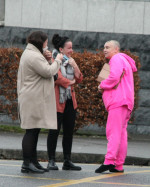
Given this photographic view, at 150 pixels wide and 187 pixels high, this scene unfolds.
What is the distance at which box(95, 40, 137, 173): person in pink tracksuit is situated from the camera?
798 centimetres

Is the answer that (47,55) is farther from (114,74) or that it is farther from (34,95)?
(114,74)

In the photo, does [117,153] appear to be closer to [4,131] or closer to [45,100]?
[45,100]

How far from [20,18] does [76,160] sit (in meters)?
6.29

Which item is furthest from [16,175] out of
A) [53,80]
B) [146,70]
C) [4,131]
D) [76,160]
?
[146,70]

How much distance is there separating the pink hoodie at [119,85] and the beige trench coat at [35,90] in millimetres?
765

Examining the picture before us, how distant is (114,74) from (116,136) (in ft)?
2.65

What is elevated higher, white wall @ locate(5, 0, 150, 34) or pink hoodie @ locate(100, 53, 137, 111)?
white wall @ locate(5, 0, 150, 34)

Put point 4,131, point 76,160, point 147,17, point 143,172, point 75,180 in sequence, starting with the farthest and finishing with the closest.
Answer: point 147,17 → point 4,131 → point 76,160 → point 143,172 → point 75,180

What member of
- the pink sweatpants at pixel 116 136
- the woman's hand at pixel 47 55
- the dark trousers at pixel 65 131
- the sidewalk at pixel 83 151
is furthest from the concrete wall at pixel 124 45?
the woman's hand at pixel 47 55

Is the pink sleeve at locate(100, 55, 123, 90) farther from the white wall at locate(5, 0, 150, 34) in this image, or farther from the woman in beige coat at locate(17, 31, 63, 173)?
the white wall at locate(5, 0, 150, 34)

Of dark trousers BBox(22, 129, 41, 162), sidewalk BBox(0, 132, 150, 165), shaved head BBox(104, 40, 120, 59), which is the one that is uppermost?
shaved head BBox(104, 40, 120, 59)

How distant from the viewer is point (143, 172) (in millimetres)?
8391

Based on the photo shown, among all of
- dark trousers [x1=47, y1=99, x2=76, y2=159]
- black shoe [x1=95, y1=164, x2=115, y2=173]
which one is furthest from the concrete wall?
black shoe [x1=95, y1=164, x2=115, y2=173]

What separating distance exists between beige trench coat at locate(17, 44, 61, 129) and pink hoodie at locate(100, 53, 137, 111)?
0.77 meters
